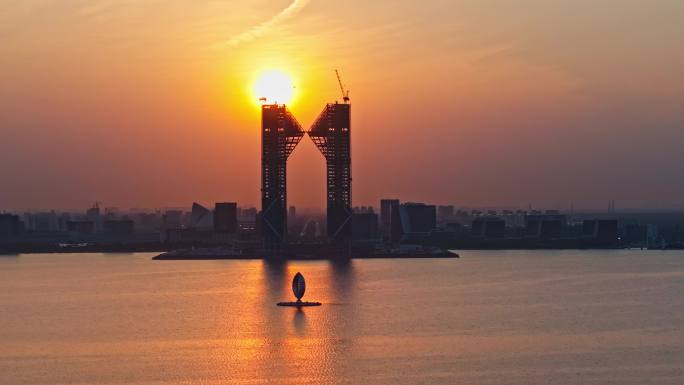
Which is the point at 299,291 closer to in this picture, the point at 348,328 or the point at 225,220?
the point at 348,328

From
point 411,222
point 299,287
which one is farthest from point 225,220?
point 299,287

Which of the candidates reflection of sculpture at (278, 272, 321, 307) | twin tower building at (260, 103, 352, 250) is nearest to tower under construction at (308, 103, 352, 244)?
twin tower building at (260, 103, 352, 250)

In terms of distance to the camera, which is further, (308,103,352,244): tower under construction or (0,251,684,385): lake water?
(308,103,352,244): tower under construction

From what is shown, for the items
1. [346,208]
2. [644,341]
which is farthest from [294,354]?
[346,208]

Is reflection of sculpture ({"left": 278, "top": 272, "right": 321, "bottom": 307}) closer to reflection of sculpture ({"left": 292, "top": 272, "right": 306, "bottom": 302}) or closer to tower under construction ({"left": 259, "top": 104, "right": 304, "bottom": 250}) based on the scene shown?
reflection of sculpture ({"left": 292, "top": 272, "right": 306, "bottom": 302})

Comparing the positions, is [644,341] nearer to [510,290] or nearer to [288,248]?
[510,290]

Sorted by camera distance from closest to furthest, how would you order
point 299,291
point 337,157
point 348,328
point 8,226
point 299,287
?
point 348,328 < point 299,291 < point 299,287 < point 337,157 < point 8,226

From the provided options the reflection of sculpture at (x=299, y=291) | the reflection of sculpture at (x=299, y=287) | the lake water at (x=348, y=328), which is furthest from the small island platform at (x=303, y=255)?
the reflection of sculpture at (x=299, y=287)
